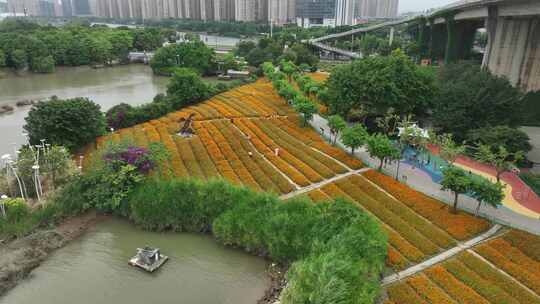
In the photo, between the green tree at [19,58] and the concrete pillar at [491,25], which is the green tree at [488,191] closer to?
the concrete pillar at [491,25]

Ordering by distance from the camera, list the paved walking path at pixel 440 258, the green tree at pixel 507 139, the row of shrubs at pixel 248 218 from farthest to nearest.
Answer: the green tree at pixel 507 139 < the paved walking path at pixel 440 258 < the row of shrubs at pixel 248 218

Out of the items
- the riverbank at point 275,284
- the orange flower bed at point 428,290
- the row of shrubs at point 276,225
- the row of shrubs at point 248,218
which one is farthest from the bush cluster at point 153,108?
the orange flower bed at point 428,290

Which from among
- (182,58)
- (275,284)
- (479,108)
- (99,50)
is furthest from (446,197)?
(99,50)

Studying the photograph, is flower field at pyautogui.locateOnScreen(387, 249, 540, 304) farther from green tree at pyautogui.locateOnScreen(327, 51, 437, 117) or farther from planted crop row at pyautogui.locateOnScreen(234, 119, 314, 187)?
green tree at pyautogui.locateOnScreen(327, 51, 437, 117)

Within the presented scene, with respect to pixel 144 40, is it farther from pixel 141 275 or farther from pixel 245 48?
pixel 141 275

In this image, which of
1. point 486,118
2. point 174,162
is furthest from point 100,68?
point 486,118

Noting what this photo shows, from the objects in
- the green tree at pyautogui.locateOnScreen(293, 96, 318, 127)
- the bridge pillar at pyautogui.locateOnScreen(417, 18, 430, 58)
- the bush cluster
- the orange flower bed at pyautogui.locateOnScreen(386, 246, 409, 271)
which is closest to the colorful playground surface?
the orange flower bed at pyautogui.locateOnScreen(386, 246, 409, 271)
